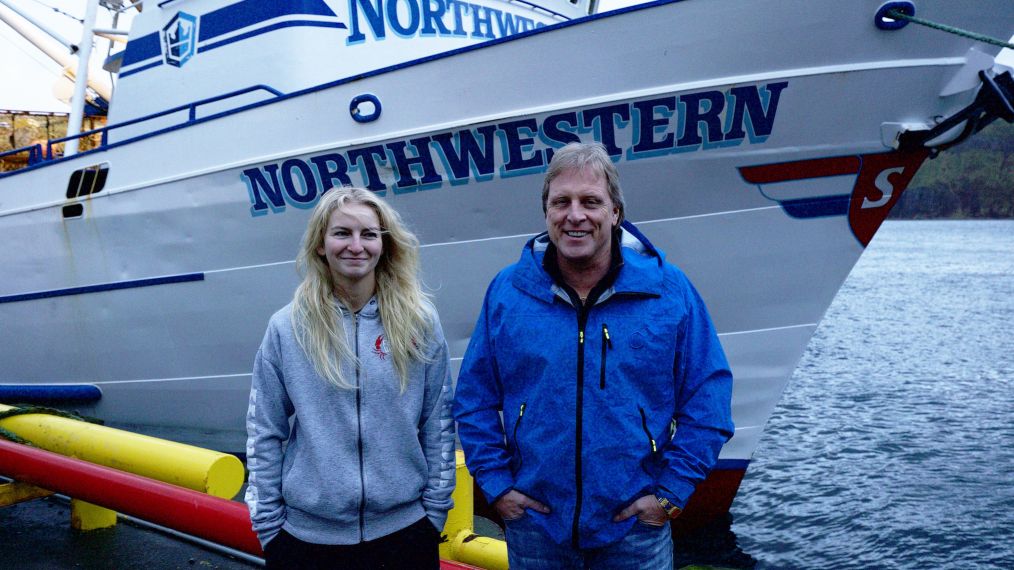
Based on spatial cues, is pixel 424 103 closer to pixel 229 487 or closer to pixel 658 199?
pixel 658 199

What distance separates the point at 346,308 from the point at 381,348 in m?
0.14

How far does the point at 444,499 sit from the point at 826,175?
10.3 ft

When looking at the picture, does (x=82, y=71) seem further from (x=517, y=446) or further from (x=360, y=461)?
(x=517, y=446)

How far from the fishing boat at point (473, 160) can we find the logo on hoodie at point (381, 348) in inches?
98.0

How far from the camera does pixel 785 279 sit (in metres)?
4.60

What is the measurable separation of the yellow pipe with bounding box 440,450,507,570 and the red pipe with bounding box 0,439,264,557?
64 cm

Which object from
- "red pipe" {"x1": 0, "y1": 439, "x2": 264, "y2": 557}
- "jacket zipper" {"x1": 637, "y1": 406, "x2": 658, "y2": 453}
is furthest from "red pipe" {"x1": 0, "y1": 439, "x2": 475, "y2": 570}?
"jacket zipper" {"x1": 637, "y1": 406, "x2": 658, "y2": 453}

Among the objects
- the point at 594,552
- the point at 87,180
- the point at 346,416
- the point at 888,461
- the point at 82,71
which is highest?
the point at 82,71

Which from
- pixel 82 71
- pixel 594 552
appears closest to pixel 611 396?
pixel 594 552

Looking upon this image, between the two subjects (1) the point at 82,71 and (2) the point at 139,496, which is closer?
(2) the point at 139,496

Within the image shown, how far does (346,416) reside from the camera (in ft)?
6.44

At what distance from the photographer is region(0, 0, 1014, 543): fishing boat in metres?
4.07

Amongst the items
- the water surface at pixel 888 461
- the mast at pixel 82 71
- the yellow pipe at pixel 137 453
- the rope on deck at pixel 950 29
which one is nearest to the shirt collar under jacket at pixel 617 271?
the yellow pipe at pixel 137 453

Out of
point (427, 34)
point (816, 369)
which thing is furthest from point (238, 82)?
point (816, 369)
